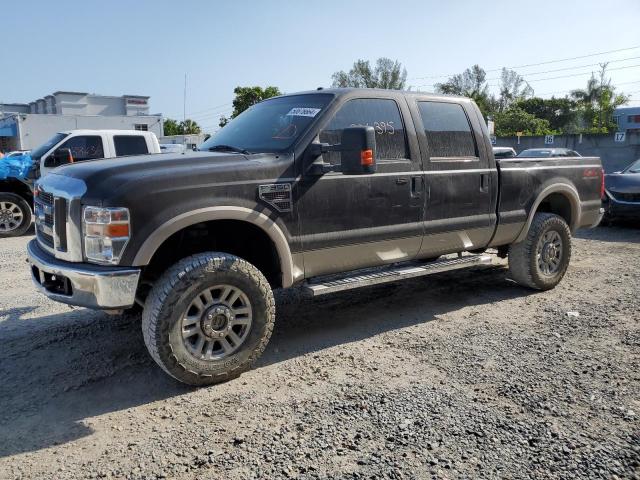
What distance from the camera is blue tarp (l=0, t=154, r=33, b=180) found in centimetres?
984

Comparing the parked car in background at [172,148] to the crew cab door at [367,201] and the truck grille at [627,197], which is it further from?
the truck grille at [627,197]

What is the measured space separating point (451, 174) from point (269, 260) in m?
1.92

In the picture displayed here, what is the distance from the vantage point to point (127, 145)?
1063 centimetres

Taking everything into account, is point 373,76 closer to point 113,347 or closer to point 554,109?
point 554,109

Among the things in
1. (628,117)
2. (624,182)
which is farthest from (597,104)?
(624,182)

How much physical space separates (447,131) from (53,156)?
793 cm

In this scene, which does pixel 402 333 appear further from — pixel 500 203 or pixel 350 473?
pixel 350 473

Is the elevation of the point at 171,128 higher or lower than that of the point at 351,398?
higher

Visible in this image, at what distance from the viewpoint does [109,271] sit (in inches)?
130

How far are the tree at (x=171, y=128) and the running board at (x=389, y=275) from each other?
66.8 metres

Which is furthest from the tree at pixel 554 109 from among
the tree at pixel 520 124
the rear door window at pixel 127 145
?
the rear door window at pixel 127 145

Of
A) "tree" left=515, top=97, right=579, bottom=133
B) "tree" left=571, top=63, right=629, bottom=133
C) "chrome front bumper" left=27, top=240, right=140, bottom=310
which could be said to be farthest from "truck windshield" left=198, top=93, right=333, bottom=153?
"tree" left=515, top=97, right=579, bottom=133

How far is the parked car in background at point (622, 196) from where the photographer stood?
10125 millimetres

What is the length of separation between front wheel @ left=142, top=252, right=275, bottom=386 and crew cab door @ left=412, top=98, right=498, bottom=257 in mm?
1818
